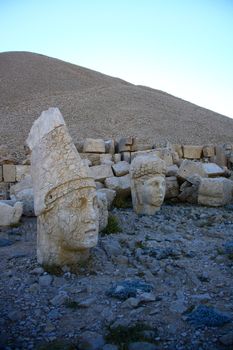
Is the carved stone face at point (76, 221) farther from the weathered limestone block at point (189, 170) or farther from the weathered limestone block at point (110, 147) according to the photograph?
the weathered limestone block at point (110, 147)

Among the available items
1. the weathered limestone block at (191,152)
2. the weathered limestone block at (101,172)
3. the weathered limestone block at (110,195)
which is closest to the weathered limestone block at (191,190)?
the weathered limestone block at (110,195)

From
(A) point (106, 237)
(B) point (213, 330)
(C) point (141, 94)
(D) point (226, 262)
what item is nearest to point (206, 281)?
(D) point (226, 262)

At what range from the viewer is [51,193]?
5266 mm

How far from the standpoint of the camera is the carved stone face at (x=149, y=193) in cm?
890

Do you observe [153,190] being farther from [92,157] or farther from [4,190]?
[4,190]

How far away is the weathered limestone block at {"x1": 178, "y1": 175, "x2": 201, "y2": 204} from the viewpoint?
10484mm

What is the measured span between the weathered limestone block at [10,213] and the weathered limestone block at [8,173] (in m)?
4.19

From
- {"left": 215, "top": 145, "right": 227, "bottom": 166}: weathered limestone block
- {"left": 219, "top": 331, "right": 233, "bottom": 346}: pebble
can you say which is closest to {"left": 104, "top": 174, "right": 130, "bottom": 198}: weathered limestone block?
{"left": 215, "top": 145, "right": 227, "bottom": 166}: weathered limestone block

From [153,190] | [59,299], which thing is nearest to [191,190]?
[153,190]

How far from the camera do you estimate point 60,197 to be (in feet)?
17.3

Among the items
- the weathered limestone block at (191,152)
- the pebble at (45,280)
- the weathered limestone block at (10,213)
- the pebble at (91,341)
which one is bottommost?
the pebble at (91,341)

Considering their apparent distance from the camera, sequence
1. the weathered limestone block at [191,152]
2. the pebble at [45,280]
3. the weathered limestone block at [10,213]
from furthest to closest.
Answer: the weathered limestone block at [191,152], the weathered limestone block at [10,213], the pebble at [45,280]

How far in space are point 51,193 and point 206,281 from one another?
7.68ft

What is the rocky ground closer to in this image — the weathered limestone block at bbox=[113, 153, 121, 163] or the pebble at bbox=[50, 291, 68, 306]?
the pebble at bbox=[50, 291, 68, 306]
